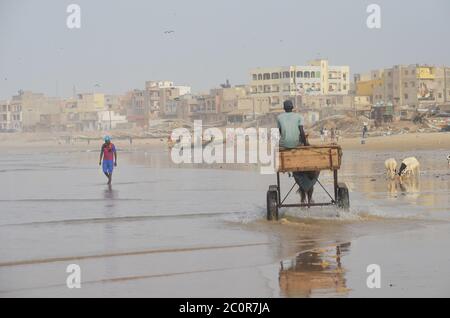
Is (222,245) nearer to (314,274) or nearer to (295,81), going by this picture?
(314,274)

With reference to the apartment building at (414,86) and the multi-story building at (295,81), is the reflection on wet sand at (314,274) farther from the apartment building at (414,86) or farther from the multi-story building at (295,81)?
the multi-story building at (295,81)

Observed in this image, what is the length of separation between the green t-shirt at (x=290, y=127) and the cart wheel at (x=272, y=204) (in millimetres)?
684

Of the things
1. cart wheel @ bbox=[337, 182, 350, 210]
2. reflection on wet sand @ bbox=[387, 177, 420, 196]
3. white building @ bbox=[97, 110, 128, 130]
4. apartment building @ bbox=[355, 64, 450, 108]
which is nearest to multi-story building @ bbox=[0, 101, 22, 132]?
white building @ bbox=[97, 110, 128, 130]

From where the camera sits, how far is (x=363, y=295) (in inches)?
271

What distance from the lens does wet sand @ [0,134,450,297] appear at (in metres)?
7.45

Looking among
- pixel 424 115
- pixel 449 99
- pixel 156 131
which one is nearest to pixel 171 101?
pixel 156 131

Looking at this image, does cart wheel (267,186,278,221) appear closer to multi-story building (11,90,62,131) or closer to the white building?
the white building

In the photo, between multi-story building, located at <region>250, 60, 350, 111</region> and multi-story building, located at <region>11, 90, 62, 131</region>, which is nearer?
multi-story building, located at <region>250, 60, 350, 111</region>

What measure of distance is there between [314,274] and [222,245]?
2.54 meters

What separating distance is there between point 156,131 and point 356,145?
62.0 m

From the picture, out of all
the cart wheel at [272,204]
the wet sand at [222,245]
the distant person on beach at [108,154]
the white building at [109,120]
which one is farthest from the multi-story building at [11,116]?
the cart wheel at [272,204]

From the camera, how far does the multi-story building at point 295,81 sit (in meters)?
118

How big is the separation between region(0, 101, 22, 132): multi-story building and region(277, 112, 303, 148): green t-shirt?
14599cm

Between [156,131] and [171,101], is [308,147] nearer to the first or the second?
[156,131]
